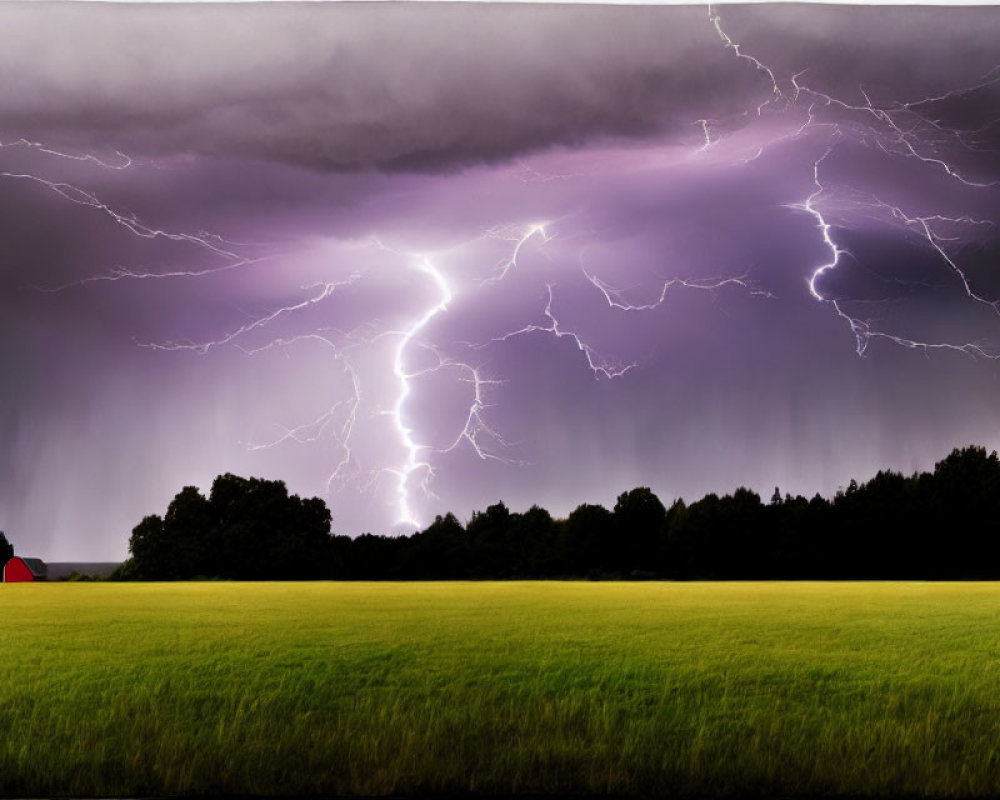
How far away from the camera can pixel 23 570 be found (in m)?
6.61

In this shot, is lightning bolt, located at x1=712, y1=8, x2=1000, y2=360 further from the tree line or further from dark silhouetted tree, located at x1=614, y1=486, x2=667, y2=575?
dark silhouetted tree, located at x1=614, y1=486, x2=667, y2=575

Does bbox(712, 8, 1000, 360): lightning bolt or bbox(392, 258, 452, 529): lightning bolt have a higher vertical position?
bbox(712, 8, 1000, 360): lightning bolt

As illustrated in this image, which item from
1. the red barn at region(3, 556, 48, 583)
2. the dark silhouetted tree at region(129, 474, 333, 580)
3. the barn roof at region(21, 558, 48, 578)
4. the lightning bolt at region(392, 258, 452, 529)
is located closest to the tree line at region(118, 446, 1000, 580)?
the dark silhouetted tree at region(129, 474, 333, 580)

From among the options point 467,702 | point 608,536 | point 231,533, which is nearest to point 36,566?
point 231,533

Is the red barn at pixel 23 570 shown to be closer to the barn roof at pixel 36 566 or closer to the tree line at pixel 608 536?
the barn roof at pixel 36 566

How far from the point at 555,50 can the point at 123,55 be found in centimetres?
289

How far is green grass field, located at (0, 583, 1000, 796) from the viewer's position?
13.9 feet

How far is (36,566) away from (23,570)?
15.6 inches

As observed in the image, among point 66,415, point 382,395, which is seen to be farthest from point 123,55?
point 382,395

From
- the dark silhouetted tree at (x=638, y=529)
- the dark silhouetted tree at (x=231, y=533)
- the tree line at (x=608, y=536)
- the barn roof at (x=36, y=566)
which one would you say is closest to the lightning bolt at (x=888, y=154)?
the tree line at (x=608, y=536)

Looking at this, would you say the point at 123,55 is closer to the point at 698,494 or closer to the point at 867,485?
the point at 698,494

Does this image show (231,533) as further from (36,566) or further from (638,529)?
(638,529)

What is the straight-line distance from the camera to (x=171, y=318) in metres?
5.63

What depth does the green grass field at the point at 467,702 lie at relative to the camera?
423 centimetres
